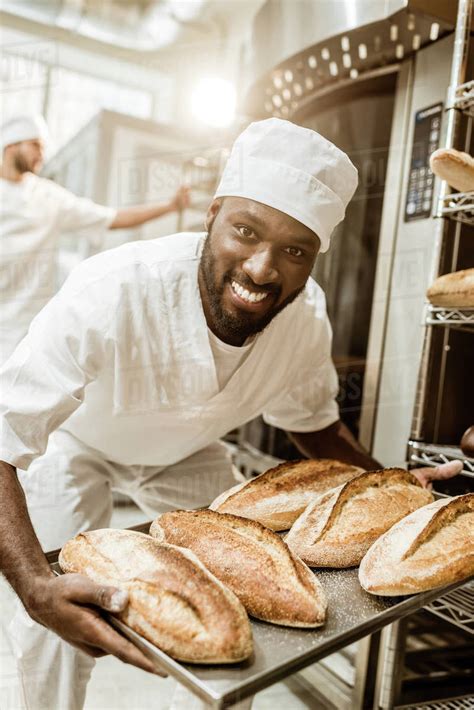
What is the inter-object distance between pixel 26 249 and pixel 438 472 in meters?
0.90

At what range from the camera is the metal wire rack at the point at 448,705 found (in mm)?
1321

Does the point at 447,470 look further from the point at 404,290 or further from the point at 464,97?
the point at 464,97

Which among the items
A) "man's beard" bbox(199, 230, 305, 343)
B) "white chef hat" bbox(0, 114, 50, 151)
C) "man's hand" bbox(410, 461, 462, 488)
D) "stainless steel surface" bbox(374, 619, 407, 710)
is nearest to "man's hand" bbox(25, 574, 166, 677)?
"man's beard" bbox(199, 230, 305, 343)

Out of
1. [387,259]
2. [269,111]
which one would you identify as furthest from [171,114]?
[387,259]

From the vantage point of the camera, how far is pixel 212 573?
728 millimetres

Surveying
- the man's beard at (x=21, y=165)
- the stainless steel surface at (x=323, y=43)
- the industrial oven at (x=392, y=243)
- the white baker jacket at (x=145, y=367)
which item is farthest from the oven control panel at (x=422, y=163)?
the man's beard at (x=21, y=165)

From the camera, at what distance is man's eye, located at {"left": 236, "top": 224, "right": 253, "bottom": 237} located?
870 millimetres

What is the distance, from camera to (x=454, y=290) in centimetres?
110

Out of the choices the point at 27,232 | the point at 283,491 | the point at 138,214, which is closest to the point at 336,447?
the point at 283,491

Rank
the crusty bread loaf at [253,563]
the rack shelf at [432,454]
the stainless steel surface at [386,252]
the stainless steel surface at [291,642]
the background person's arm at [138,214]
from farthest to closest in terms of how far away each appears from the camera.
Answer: the background person's arm at [138,214]
the stainless steel surface at [386,252]
the rack shelf at [432,454]
the crusty bread loaf at [253,563]
the stainless steel surface at [291,642]

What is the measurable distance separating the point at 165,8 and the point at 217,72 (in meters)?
0.46

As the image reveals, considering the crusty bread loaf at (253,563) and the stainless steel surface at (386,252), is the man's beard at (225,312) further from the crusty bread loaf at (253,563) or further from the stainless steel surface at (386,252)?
the stainless steel surface at (386,252)

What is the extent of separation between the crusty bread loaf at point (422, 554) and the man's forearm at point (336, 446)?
349 millimetres

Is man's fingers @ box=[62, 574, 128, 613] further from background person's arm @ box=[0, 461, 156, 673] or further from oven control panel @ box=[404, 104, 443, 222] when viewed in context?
oven control panel @ box=[404, 104, 443, 222]
